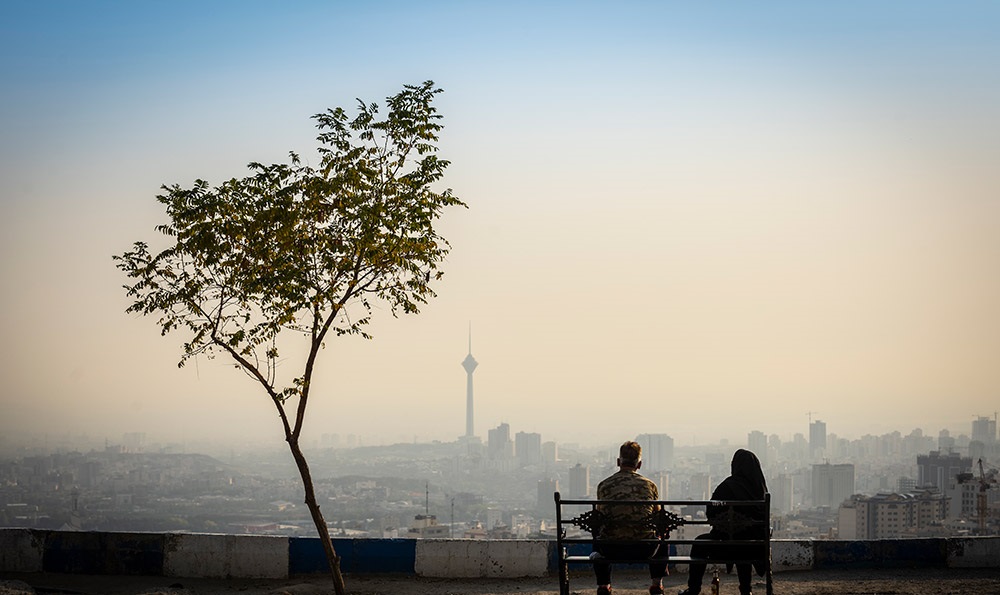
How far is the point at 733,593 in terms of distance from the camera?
9492mm

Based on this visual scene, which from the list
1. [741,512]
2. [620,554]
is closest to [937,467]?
[741,512]

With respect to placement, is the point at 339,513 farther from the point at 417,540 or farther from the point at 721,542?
the point at 721,542

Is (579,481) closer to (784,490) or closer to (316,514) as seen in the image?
(784,490)

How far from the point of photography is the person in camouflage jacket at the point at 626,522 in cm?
812

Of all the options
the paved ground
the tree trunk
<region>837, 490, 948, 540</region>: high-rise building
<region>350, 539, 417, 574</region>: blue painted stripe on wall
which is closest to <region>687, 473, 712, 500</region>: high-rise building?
<region>837, 490, 948, 540</region>: high-rise building

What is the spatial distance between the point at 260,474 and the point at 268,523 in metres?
10.4

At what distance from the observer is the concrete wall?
1095 centimetres

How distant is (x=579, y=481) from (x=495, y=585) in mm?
20090

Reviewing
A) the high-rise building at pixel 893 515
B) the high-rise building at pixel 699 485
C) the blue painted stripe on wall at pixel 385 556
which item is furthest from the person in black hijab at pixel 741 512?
the high-rise building at pixel 699 485

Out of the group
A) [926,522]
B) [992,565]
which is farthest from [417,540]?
[926,522]

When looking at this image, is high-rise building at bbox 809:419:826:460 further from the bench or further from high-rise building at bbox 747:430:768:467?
the bench

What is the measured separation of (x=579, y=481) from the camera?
30.4 m

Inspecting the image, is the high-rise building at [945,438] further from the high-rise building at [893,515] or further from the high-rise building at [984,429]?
the high-rise building at [893,515]

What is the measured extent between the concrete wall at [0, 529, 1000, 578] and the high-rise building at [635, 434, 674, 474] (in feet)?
70.9
